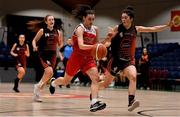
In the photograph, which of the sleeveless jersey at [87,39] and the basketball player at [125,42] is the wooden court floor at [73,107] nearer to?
the basketball player at [125,42]

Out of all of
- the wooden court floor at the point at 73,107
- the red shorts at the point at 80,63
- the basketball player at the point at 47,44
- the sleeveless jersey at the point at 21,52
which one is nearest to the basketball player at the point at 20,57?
the sleeveless jersey at the point at 21,52

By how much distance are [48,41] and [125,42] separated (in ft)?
7.90

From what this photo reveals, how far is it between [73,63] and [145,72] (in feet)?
38.6

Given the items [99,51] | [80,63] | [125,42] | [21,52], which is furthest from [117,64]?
[21,52]

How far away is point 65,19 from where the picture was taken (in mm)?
28594

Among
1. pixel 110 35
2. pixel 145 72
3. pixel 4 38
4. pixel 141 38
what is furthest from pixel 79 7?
pixel 4 38

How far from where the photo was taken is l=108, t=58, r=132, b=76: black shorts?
7.59m

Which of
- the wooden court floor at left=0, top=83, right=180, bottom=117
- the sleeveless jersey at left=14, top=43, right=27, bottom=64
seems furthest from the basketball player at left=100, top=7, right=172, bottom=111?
the sleeveless jersey at left=14, top=43, right=27, bottom=64

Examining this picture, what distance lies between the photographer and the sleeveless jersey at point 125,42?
7.64 meters

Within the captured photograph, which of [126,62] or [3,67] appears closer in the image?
[126,62]

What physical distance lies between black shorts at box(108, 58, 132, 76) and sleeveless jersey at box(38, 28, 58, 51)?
2.04 m

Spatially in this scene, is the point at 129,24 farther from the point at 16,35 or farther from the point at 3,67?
the point at 16,35

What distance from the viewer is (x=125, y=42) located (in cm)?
766

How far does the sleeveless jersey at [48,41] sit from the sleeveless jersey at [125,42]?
2.22 metres
